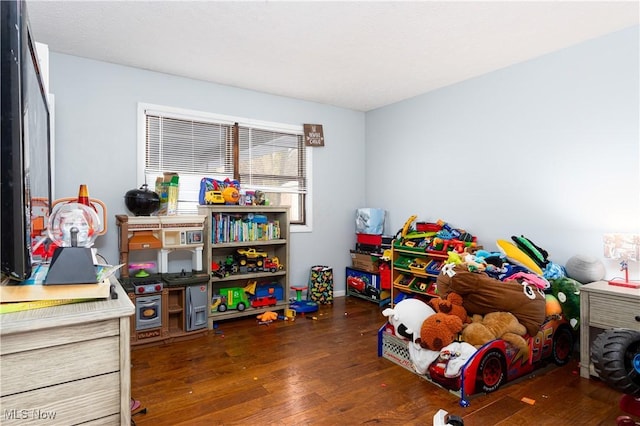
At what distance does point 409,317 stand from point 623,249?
156 centimetres

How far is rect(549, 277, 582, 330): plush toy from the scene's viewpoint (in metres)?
2.69

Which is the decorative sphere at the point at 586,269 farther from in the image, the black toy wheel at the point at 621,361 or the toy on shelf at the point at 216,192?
the toy on shelf at the point at 216,192

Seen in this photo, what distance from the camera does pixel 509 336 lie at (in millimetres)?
2363

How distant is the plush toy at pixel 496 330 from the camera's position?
7.56 feet

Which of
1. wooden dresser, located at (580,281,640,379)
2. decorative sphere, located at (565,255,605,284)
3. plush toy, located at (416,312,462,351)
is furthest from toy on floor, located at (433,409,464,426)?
decorative sphere, located at (565,255,605,284)

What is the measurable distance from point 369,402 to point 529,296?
131cm

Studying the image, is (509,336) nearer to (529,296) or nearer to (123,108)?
(529,296)

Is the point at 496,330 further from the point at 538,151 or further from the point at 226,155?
the point at 226,155

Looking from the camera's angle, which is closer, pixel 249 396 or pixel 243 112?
pixel 249 396

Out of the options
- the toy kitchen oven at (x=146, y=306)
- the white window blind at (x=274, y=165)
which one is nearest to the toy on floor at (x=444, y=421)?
the toy kitchen oven at (x=146, y=306)

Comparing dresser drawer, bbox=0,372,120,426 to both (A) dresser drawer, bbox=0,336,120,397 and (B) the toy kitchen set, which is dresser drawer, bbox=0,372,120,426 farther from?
(B) the toy kitchen set

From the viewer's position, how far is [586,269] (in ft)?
8.99

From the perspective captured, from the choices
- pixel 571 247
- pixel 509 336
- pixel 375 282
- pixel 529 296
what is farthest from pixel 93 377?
pixel 375 282

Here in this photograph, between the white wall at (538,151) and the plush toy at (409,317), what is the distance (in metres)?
1.46
